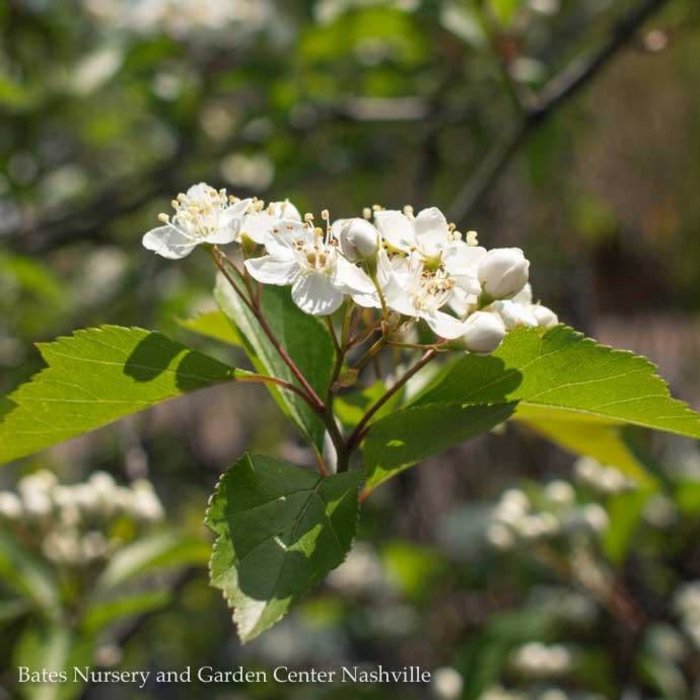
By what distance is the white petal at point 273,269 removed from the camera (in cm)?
97

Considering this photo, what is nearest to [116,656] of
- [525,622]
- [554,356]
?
[525,622]

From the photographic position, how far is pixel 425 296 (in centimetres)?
96

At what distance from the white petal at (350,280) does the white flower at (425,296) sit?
21 mm

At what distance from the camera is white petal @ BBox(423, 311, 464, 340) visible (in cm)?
93

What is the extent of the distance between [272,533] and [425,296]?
0.28m

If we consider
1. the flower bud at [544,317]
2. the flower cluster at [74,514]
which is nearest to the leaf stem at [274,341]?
the flower bud at [544,317]


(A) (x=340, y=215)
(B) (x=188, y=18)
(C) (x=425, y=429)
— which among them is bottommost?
(A) (x=340, y=215)

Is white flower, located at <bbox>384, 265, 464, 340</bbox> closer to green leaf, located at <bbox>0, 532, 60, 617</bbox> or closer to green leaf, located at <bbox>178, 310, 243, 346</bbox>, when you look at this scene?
green leaf, located at <bbox>178, 310, 243, 346</bbox>

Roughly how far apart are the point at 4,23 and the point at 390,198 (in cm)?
184

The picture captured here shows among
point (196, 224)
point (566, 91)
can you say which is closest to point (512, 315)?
point (196, 224)

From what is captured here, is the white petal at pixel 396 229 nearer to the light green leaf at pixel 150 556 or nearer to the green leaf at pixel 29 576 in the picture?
the light green leaf at pixel 150 556

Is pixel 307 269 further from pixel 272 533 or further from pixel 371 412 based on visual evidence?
pixel 272 533

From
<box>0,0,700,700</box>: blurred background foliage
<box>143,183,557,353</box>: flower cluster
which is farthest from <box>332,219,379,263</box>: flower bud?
<box>0,0,700,700</box>: blurred background foliage

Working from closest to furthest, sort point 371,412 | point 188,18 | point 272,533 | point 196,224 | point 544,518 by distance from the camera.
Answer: point 272,533, point 371,412, point 196,224, point 544,518, point 188,18
